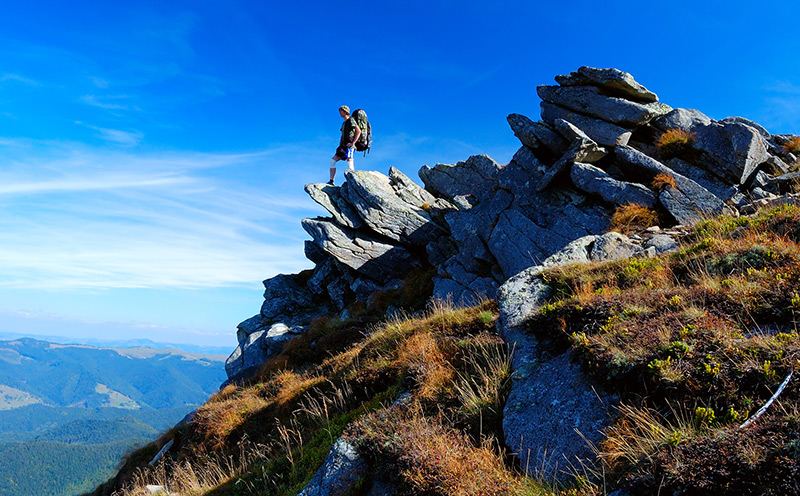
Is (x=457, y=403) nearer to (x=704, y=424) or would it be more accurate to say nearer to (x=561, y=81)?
(x=704, y=424)

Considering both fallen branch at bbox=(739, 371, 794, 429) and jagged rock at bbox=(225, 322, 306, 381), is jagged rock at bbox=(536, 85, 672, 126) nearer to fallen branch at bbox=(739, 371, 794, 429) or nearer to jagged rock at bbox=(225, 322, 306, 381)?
fallen branch at bbox=(739, 371, 794, 429)

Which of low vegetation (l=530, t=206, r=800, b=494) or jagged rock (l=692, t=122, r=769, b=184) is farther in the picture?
jagged rock (l=692, t=122, r=769, b=184)

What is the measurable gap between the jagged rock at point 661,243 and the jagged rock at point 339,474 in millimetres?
11229

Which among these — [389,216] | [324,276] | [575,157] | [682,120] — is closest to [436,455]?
[575,157]

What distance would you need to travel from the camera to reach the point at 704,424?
202 inches

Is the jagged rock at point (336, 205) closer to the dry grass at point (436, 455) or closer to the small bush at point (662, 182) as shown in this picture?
the small bush at point (662, 182)

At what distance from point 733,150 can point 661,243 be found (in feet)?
33.2

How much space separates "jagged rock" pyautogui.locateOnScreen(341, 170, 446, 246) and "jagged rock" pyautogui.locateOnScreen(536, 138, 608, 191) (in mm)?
9953

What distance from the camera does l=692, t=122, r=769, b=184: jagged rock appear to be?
18922mm

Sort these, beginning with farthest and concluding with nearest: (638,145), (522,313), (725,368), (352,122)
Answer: (352,122)
(638,145)
(522,313)
(725,368)

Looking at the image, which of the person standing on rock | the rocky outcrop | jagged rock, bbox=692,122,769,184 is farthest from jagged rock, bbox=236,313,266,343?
jagged rock, bbox=692,122,769,184

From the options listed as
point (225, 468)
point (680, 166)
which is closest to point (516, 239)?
point (680, 166)

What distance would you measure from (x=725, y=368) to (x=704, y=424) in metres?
0.97

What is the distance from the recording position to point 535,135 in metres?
25.3
